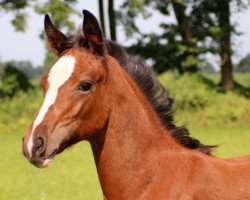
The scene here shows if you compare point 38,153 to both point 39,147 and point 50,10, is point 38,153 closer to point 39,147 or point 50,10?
point 39,147

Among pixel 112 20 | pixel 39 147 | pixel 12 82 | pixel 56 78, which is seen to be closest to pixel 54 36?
pixel 56 78

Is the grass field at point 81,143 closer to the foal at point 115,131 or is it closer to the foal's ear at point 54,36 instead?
the foal at point 115,131

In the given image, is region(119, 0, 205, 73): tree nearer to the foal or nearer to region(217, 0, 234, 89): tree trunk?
region(217, 0, 234, 89): tree trunk

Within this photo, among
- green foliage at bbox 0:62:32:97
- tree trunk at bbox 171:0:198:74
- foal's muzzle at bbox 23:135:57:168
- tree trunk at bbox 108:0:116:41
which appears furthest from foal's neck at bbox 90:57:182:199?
tree trunk at bbox 108:0:116:41

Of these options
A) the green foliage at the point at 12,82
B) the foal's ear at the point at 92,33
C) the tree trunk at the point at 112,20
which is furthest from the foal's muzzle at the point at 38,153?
the tree trunk at the point at 112,20

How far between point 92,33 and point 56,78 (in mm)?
456

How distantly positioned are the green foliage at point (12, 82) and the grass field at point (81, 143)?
101 centimetres

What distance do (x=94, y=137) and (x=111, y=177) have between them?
0.34 metres

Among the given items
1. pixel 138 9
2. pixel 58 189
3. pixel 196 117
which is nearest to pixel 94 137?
pixel 58 189

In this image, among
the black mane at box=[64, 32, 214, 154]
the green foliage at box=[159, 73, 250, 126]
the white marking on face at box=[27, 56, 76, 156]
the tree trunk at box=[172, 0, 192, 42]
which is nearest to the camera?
the white marking on face at box=[27, 56, 76, 156]

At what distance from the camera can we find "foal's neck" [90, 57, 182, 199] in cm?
426

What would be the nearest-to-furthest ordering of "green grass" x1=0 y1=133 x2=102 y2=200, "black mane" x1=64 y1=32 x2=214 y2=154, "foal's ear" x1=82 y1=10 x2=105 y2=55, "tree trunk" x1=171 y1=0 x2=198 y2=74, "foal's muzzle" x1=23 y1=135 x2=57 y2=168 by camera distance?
"foal's muzzle" x1=23 y1=135 x2=57 y2=168 → "foal's ear" x1=82 y1=10 x2=105 y2=55 → "black mane" x1=64 y1=32 x2=214 y2=154 → "green grass" x1=0 y1=133 x2=102 y2=200 → "tree trunk" x1=171 y1=0 x2=198 y2=74

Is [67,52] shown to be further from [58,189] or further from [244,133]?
[244,133]

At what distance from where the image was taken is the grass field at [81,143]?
11438 mm
